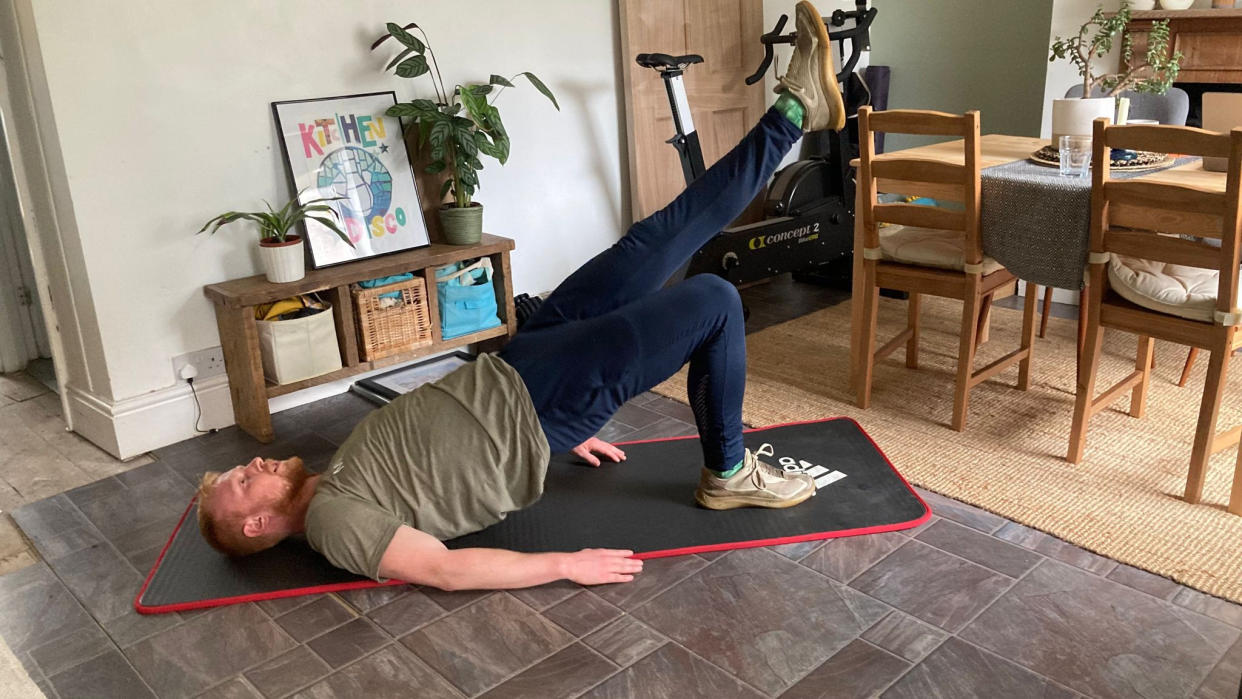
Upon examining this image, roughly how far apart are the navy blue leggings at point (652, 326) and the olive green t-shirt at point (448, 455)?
0.07 metres

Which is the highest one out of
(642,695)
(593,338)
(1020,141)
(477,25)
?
(477,25)

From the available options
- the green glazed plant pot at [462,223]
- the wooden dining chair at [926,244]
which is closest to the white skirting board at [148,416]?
the green glazed plant pot at [462,223]

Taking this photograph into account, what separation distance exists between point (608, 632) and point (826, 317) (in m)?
2.44

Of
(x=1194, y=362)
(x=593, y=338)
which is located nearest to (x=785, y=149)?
(x=593, y=338)

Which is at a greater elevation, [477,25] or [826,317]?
[477,25]

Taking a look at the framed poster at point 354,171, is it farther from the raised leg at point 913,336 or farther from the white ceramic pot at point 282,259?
the raised leg at point 913,336

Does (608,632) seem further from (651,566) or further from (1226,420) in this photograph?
(1226,420)

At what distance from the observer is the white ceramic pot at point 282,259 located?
3105mm

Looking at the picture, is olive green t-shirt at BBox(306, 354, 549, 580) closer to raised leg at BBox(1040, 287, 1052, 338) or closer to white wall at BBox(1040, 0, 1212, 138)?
raised leg at BBox(1040, 287, 1052, 338)

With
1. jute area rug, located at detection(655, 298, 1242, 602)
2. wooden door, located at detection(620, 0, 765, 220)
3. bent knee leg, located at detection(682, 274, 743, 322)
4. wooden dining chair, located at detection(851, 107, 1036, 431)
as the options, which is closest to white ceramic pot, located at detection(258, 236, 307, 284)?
jute area rug, located at detection(655, 298, 1242, 602)

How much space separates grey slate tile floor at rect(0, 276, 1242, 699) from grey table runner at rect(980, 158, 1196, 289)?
73 centimetres

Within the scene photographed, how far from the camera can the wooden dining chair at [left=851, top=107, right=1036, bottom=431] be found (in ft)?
9.32

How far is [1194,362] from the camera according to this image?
3.49 metres

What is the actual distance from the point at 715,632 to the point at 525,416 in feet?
2.05
